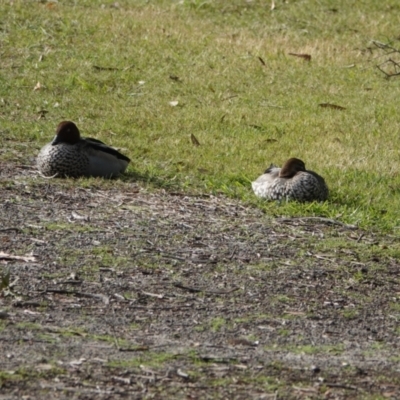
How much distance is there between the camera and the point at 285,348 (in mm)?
5586

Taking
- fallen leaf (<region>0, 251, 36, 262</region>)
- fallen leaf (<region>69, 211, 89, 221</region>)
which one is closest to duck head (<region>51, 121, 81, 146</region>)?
fallen leaf (<region>69, 211, 89, 221</region>)

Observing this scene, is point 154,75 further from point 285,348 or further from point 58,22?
point 285,348

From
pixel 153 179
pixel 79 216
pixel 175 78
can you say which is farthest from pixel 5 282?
pixel 175 78

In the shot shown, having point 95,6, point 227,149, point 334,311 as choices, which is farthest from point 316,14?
point 334,311

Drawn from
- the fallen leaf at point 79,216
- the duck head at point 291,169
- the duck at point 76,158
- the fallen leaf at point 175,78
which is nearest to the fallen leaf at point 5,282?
the fallen leaf at point 79,216

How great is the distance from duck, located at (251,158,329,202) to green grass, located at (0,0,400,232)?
0.14 metres

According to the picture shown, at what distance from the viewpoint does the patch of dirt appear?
5.04 m

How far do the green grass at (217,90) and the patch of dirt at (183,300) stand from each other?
0.93 meters

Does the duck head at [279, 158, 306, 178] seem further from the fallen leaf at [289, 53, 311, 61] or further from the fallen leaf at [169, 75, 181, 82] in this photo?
the fallen leaf at [289, 53, 311, 61]

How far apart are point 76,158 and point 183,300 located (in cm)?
323

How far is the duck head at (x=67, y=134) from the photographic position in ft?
30.7

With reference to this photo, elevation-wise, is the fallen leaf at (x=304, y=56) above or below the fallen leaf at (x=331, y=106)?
above

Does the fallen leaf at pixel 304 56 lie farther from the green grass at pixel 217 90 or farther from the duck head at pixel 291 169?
the duck head at pixel 291 169

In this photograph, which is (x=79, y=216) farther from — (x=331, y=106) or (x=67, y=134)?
(x=331, y=106)
